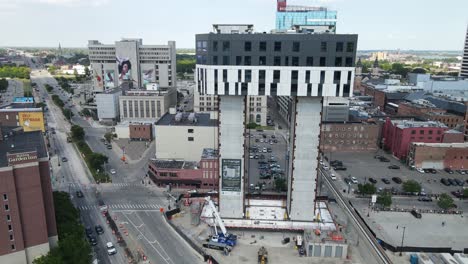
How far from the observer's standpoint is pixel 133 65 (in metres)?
166

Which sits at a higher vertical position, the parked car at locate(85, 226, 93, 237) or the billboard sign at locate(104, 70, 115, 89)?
the billboard sign at locate(104, 70, 115, 89)

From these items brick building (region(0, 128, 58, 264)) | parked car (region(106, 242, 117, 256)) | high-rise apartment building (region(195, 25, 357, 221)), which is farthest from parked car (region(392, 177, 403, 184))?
brick building (region(0, 128, 58, 264))

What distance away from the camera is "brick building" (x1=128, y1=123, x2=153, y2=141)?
113500mm

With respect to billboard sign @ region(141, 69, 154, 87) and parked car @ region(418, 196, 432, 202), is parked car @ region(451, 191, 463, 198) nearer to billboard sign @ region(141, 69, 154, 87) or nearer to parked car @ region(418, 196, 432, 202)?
parked car @ region(418, 196, 432, 202)

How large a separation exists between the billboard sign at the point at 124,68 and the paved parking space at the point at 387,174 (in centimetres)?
10849

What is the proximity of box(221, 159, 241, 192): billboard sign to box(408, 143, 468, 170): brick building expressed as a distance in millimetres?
57638

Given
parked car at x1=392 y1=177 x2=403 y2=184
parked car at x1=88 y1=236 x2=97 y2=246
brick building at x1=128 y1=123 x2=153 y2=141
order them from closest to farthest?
parked car at x1=88 y1=236 x2=97 y2=246
parked car at x1=392 y1=177 x2=403 y2=184
brick building at x1=128 y1=123 x2=153 y2=141

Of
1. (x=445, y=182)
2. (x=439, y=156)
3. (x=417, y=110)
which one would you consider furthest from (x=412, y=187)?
(x=417, y=110)

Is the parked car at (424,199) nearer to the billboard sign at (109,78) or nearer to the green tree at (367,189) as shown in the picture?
the green tree at (367,189)

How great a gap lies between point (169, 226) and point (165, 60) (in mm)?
122005

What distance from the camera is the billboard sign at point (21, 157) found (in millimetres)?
43097

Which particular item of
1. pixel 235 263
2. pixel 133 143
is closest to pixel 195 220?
pixel 235 263

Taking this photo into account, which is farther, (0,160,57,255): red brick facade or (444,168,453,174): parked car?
(444,168,453,174): parked car

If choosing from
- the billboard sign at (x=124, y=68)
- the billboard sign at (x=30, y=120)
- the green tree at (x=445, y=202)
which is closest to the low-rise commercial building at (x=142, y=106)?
the billboard sign at (x=30, y=120)
